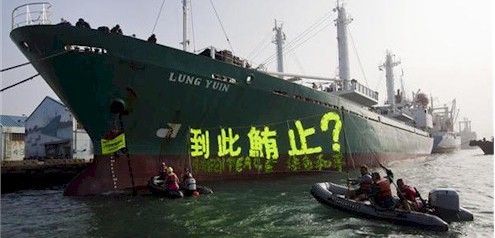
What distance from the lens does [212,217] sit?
40.4 feet

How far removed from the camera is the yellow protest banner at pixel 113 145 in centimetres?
1645

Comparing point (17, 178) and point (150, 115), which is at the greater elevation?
point (150, 115)

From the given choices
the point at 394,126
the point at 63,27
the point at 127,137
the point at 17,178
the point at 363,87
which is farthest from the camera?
the point at 394,126

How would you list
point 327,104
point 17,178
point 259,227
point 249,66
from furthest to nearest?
1. point 327,104
2. point 17,178
3. point 249,66
4. point 259,227

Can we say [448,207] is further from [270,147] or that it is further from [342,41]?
[342,41]

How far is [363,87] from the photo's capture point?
33.6 m

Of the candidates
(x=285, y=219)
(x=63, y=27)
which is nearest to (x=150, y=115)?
(x=63, y=27)

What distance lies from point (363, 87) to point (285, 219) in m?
23.9

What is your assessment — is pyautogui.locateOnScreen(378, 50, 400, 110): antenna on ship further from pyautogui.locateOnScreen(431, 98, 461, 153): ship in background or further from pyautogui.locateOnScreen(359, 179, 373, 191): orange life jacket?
pyautogui.locateOnScreen(359, 179, 373, 191): orange life jacket

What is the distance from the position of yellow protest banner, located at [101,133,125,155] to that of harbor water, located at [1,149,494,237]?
1943mm

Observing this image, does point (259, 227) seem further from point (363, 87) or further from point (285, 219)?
point (363, 87)

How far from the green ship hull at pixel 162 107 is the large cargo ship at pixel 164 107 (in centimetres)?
4

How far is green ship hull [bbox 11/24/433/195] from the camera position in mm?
16359

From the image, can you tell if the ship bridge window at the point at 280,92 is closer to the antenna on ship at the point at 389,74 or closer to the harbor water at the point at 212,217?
the harbor water at the point at 212,217
